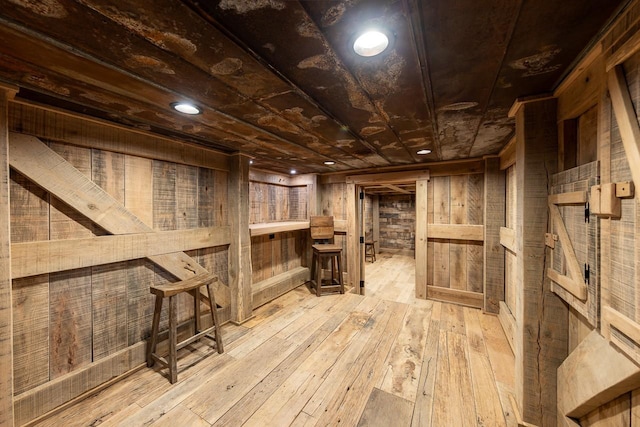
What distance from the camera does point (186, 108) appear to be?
1.56m

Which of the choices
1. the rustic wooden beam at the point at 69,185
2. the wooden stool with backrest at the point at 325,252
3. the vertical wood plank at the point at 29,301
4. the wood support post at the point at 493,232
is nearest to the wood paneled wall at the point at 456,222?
the wood support post at the point at 493,232

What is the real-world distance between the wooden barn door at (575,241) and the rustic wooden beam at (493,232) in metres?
1.80

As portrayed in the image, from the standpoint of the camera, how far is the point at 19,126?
149cm

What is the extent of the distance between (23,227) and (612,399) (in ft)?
10.6

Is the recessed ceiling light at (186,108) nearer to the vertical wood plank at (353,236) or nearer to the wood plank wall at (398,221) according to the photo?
the vertical wood plank at (353,236)

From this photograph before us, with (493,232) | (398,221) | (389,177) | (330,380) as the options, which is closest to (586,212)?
(330,380)

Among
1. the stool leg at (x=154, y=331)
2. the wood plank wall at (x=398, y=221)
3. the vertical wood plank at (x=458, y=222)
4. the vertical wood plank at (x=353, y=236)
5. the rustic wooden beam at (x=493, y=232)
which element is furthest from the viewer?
the wood plank wall at (x=398, y=221)

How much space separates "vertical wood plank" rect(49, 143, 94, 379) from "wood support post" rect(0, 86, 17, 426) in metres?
0.33

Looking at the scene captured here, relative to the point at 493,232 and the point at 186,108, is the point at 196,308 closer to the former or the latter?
the point at 186,108

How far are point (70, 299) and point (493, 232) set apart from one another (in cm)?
421

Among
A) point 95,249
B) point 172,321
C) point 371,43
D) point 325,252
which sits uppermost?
point 371,43

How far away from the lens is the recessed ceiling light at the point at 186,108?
150 cm

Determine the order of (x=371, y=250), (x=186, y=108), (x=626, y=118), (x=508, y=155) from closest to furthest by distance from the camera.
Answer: (x=626, y=118), (x=186, y=108), (x=508, y=155), (x=371, y=250)

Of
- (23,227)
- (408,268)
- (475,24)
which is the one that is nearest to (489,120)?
(475,24)
